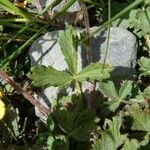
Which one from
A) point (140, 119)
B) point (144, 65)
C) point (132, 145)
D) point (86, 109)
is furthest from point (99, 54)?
point (132, 145)

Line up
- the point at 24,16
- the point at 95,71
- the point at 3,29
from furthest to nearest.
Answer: the point at 3,29 → the point at 24,16 → the point at 95,71

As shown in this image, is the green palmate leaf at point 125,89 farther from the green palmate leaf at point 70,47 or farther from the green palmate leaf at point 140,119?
the green palmate leaf at point 70,47

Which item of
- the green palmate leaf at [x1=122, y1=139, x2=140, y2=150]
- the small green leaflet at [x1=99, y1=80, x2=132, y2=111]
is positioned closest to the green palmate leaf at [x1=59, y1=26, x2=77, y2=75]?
the small green leaflet at [x1=99, y1=80, x2=132, y2=111]

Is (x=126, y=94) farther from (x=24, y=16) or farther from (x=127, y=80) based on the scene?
(x=24, y=16)

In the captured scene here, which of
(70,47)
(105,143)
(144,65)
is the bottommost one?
(105,143)

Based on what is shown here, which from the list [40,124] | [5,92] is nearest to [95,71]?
[40,124]

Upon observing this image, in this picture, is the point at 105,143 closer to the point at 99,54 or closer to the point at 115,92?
the point at 115,92
